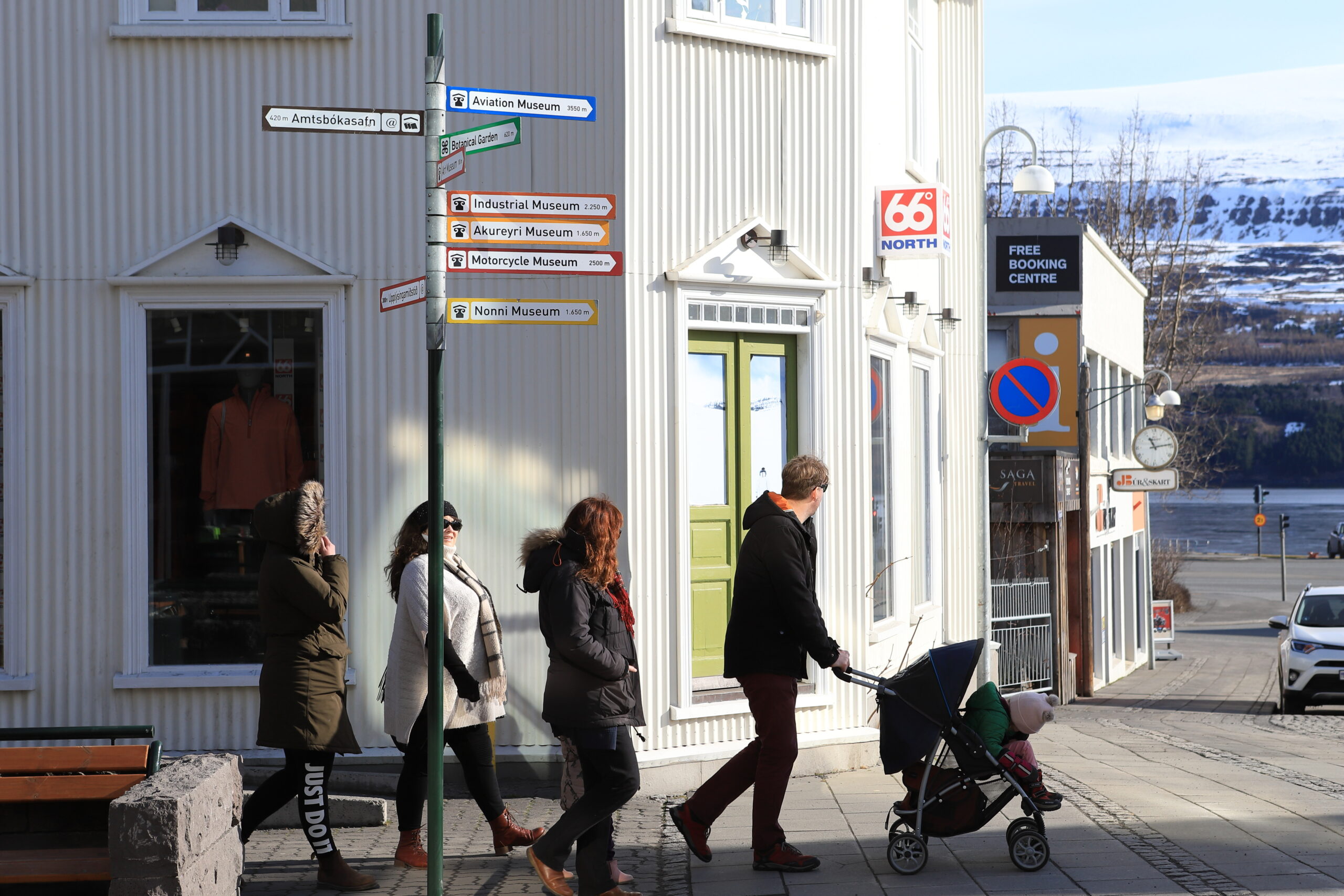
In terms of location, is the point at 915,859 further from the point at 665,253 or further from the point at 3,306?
the point at 3,306

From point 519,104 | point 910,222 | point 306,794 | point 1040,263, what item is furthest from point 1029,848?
point 1040,263

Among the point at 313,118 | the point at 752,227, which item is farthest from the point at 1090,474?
the point at 313,118

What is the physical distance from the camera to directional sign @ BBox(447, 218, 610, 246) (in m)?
5.75

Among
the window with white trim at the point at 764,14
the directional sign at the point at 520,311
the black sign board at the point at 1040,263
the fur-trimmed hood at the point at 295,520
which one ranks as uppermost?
the black sign board at the point at 1040,263

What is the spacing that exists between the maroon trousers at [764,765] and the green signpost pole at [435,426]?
6.71 feet

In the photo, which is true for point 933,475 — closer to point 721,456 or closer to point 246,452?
point 721,456

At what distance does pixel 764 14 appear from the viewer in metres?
9.84

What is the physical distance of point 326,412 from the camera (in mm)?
9086

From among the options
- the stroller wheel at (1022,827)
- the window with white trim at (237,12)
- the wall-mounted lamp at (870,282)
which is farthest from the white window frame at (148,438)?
the stroller wheel at (1022,827)

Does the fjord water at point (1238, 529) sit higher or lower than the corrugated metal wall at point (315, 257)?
lower

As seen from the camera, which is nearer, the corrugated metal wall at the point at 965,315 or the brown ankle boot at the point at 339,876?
the brown ankle boot at the point at 339,876

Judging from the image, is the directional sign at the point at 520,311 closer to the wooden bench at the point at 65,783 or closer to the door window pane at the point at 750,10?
the wooden bench at the point at 65,783

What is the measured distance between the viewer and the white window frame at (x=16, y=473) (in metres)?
8.98

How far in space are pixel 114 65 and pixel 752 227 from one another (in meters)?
4.09
